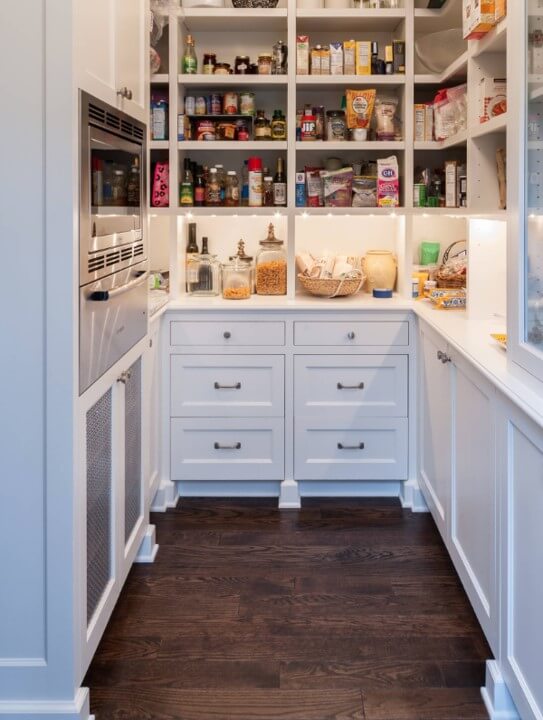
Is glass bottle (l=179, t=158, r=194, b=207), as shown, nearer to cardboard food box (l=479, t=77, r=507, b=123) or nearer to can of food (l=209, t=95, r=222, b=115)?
can of food (l=209, t=95, r=222, b=115)

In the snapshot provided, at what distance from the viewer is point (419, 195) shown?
3.85 meters

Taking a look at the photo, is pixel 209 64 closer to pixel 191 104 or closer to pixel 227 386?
pixel 191 104

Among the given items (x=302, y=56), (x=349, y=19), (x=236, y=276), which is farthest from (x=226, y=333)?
(x=349, y=19)

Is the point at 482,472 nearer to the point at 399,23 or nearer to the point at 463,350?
the point at 463,350

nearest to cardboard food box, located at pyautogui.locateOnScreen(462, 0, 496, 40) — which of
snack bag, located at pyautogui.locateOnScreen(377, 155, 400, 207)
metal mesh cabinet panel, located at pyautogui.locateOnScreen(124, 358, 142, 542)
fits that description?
snack bag, located at pyautogui.locateOnScreen(377, 155, 400, 207)

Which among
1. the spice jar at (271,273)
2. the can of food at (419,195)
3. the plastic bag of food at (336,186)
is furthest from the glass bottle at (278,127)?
the can of food at (419,195)

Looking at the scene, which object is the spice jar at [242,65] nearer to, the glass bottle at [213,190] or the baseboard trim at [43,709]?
the glass bottle at [213,190]

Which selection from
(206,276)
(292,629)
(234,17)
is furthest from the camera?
(206,276)

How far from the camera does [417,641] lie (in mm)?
2438

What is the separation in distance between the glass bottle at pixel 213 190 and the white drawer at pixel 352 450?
1.10m

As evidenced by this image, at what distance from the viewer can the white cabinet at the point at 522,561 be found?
1734 millimetres

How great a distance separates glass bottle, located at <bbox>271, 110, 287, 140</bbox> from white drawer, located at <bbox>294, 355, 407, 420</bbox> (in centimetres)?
106

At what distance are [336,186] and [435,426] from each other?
4.37 feet

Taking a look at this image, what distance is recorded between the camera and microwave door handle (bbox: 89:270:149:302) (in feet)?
6.70
